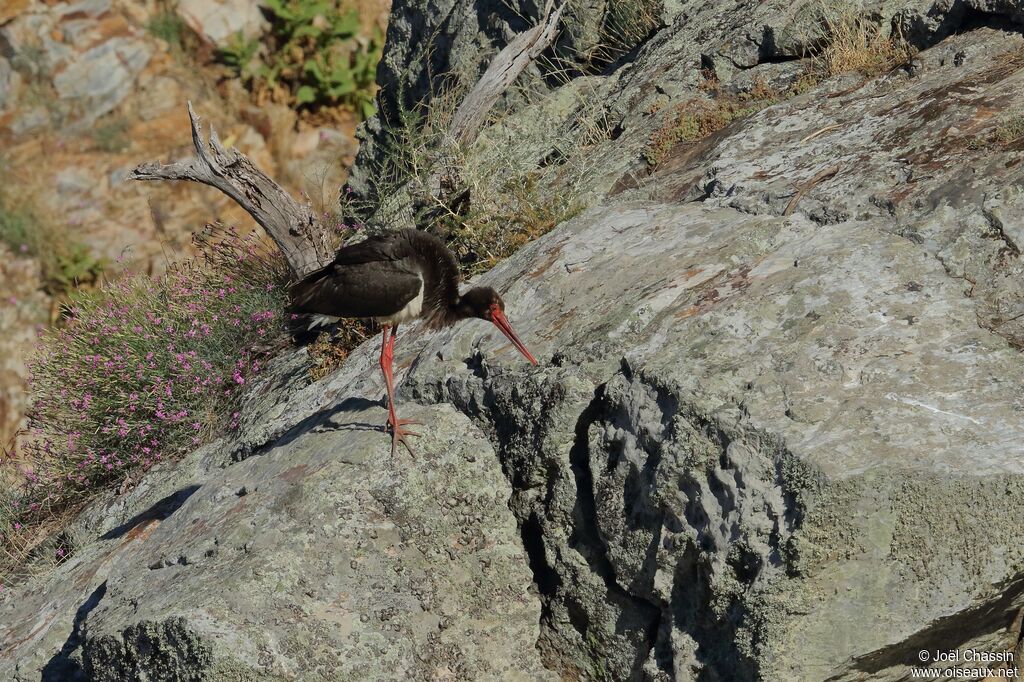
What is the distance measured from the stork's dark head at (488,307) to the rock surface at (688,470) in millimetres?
135

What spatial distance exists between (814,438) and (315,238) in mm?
5080

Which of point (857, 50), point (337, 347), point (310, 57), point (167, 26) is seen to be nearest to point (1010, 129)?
point (857, 50)

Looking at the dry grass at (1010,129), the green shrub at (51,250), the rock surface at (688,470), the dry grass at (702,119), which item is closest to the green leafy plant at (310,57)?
the green shrub at (51,250)

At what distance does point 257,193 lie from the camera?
786cm

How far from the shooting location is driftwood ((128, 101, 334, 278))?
7.59m

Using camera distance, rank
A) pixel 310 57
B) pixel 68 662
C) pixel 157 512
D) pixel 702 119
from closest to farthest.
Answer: pixel 68 662
pixel 157 512
pixel 702 119
pixel 310 57

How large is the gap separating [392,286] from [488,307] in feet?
1.99

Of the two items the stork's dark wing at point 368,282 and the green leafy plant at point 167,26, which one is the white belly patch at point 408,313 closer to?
the stork's dark wing at point 368,282

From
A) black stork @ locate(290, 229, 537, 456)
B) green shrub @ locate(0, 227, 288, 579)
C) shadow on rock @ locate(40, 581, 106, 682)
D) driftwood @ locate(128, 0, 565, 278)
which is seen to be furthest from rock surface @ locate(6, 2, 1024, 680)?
driftwood @ locate(128, 0, 565, 278)

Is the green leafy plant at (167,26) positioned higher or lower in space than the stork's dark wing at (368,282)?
higher

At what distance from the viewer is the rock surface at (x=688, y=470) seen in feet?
12.2

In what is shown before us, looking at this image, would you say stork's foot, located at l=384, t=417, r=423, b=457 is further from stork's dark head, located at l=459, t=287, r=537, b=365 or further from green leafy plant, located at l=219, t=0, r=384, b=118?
green leafy plant, located at l=219, t=0, r=384, b=118

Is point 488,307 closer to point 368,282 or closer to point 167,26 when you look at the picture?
point 368,282

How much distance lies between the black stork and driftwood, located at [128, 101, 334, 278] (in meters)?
1.97
